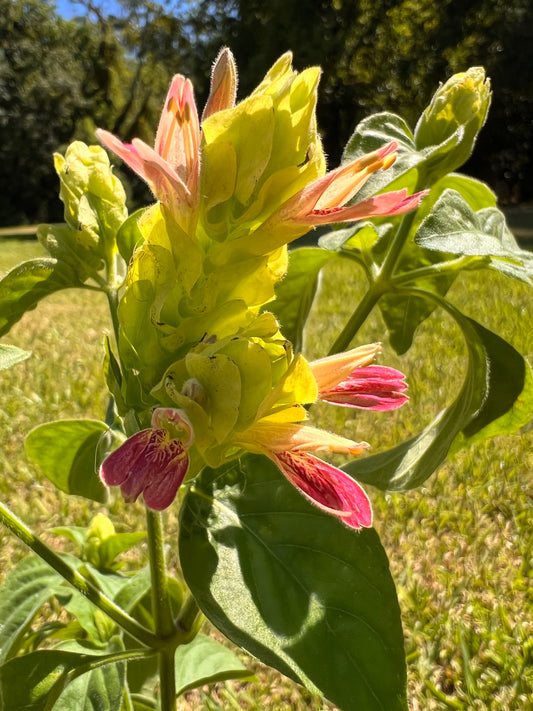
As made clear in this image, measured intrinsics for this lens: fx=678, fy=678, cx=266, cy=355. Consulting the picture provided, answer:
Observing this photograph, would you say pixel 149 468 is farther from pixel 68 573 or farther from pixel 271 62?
pixel 271 62

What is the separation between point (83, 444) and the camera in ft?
2.07

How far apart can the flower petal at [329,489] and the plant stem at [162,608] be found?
0.79 ft

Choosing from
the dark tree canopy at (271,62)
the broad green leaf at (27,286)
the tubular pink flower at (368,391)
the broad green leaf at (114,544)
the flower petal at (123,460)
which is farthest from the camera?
the dark tree canopy at (271,62)

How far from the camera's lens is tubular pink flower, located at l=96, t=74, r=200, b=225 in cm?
34

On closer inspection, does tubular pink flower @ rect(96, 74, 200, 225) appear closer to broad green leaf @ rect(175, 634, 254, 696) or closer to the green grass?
the green grass

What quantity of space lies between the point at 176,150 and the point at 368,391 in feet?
0.59

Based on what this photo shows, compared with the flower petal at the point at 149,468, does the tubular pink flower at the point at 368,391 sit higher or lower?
lower

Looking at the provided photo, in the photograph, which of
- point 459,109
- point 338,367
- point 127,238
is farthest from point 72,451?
point 459,109

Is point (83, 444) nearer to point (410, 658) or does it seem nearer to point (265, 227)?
point (265, 227)

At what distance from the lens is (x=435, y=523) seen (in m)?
1.52

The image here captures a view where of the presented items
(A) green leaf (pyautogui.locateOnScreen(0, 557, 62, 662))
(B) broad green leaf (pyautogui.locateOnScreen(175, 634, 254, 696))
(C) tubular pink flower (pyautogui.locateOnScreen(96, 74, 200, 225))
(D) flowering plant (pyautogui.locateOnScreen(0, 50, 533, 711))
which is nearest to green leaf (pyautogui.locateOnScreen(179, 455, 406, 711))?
(D) flowering plant (pyautogui.locateOnScreen(0, 50, 533, 711))

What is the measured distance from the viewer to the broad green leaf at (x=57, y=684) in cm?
60

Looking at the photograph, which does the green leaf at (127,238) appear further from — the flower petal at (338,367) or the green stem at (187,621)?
the green stem at (187,621)

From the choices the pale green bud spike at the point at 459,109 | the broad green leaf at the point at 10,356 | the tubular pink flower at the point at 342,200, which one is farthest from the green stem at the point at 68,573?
the pale green bud spike at the point at 459,109
